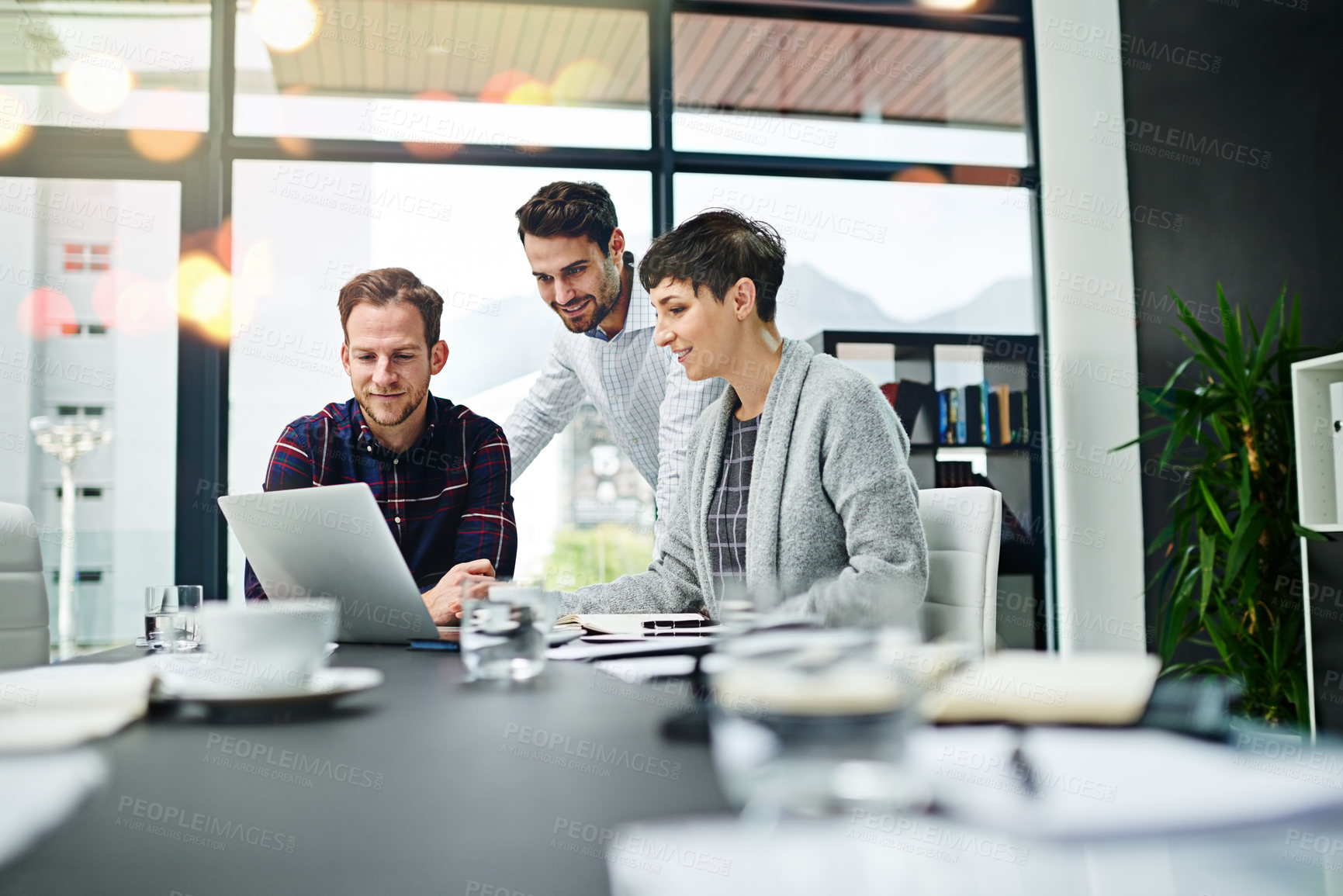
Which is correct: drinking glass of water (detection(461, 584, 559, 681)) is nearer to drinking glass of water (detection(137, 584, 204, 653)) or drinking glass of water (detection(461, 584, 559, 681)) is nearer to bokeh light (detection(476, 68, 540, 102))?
drinking glass of water (detection(137, 584, 204, 653))

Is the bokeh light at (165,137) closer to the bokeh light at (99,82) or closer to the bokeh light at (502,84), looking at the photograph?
the bokeh light at (99,82)

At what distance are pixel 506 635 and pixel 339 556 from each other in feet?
1.29

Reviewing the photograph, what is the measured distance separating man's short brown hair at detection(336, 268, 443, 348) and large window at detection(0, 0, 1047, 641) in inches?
20.5

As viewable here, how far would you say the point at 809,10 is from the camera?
4207 millimetres

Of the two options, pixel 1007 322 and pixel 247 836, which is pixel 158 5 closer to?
pixel 1007 322

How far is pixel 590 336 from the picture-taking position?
373cm

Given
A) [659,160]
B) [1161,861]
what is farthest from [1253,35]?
[1161,861]

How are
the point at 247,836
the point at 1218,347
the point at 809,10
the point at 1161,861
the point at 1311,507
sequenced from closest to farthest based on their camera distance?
the point at 1161,861, the point at 247,836, the point at 1311,507, the point at 1218,347, the point at 809,10

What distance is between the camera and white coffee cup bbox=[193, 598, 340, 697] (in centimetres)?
85

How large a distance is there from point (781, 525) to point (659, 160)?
8.08 feet

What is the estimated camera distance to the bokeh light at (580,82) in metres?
4.08

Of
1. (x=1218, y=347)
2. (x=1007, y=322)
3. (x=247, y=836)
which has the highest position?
(x=1007, y=322)

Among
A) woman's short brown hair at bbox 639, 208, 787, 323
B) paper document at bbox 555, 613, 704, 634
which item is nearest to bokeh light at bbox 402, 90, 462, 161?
woman's short brown hair at bbox 639, 208, 787, 323

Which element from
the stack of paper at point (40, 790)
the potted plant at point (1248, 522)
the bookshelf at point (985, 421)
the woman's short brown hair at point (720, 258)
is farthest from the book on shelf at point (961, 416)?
the stack of paper at point (40, 790)
